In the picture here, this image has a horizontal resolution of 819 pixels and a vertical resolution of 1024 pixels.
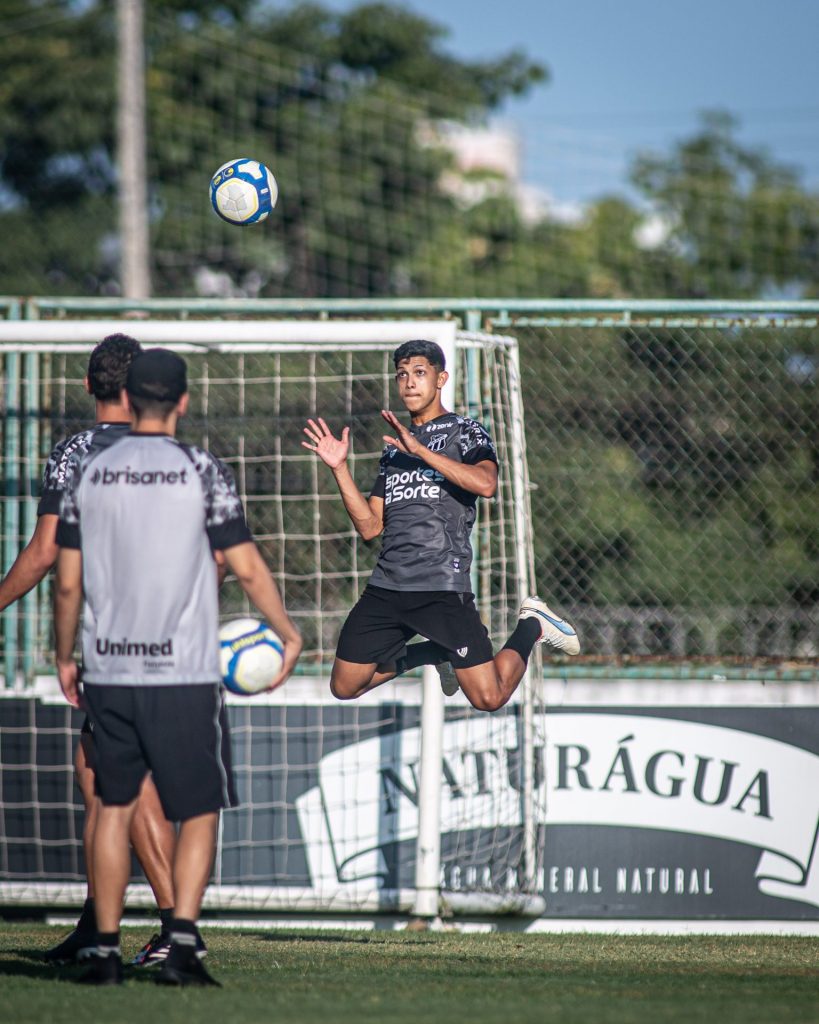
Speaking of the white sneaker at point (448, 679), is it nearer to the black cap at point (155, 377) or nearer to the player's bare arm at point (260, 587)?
the player's bare arm at point (260, 587)

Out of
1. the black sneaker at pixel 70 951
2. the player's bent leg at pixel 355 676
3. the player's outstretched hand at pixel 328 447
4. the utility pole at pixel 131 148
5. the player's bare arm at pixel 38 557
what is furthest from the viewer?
the utility pole at pixel 131 148

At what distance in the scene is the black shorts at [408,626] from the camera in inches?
249

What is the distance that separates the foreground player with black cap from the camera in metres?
4.39

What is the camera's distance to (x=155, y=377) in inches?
Result: 177

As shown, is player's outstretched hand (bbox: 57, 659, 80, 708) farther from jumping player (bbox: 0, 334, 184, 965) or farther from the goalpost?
the goalpost

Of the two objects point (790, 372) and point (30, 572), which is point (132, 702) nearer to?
point (30, 572)

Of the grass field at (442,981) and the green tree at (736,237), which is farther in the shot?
the green tree at (736,237)

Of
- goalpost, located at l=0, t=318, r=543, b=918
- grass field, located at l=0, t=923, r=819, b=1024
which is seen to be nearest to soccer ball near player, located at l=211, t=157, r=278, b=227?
goalpost, located at l=0, t=318, r=543, b=918

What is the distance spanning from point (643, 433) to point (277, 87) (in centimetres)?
1150

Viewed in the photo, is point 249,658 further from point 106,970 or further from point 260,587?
point 106,970

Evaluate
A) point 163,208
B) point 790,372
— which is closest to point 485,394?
point 790,372

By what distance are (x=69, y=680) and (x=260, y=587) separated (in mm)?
853

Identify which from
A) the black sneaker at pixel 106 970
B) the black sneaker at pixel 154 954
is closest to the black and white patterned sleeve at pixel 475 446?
the black sneaker at pixel 154 954

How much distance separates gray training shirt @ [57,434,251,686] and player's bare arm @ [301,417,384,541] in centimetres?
148
